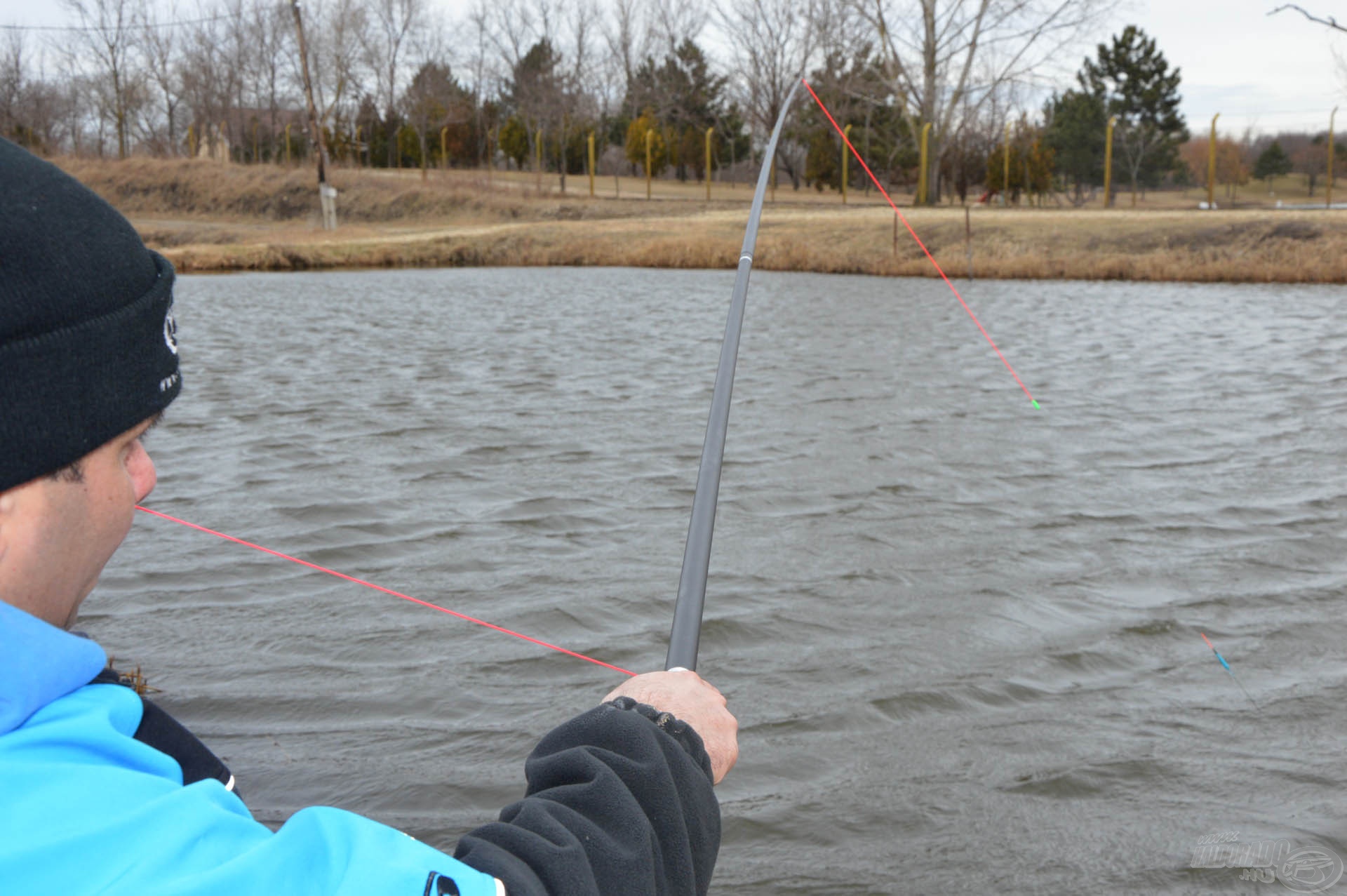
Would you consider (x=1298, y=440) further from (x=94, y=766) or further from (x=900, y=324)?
(x=94, y=766)

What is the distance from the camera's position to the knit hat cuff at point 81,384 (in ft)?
3.14

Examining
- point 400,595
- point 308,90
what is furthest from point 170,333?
point 308,90

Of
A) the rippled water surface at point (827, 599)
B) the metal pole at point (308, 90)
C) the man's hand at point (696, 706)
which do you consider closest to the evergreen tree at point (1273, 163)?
the metal pole at point (308, 90)

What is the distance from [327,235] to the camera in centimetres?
3047

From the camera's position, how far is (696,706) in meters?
1.48

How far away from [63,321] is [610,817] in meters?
0.68

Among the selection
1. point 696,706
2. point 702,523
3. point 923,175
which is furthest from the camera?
point 923,175

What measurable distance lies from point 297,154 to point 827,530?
183 ft

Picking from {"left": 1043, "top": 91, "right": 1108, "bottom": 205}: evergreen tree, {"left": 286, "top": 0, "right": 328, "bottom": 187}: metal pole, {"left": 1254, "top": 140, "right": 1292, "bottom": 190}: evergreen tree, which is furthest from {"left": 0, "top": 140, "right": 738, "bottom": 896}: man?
{"left": 1254, "top": 140, "right": 1292, "bottom": 190}: evergreen tree

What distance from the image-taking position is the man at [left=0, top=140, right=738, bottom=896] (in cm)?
85

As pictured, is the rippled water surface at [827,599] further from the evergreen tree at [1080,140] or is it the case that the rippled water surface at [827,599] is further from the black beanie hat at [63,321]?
the evergreen tree at [1080,140]

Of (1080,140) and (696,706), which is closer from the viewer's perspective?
(696,706)

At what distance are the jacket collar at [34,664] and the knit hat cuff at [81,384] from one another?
0.14 meters

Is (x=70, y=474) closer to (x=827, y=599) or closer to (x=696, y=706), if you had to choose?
(x=696, y=706)
